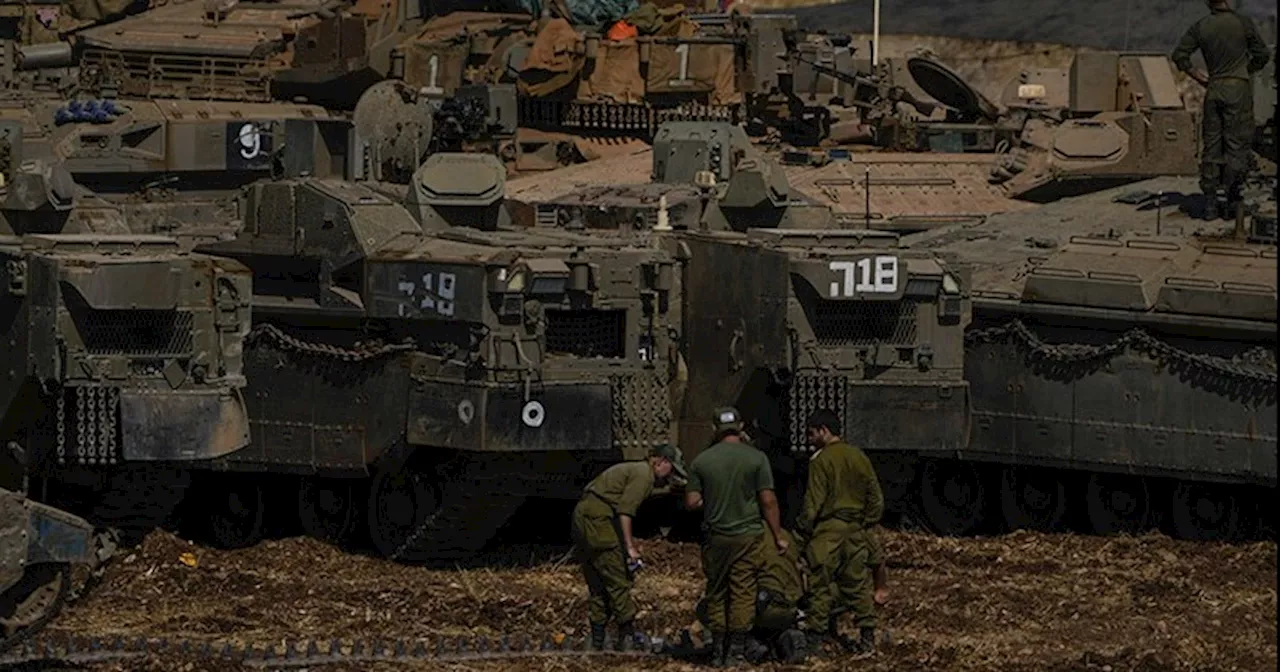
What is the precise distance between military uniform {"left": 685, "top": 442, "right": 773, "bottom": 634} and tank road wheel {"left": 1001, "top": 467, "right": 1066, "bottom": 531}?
607 centimetres

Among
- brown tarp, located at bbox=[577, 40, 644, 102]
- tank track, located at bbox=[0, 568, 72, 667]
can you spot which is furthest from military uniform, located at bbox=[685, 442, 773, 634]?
brown tarp, located at bbox=[577, 40, 644, 102]

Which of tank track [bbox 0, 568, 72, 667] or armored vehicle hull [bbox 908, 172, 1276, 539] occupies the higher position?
armored vehicle hull [bbox 908, 172, 1276, 539]

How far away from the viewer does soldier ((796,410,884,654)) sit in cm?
1903

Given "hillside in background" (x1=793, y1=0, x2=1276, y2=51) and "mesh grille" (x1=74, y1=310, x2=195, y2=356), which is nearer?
"mesh grille" (x1=74, y1=310, x2=195, y2=356)

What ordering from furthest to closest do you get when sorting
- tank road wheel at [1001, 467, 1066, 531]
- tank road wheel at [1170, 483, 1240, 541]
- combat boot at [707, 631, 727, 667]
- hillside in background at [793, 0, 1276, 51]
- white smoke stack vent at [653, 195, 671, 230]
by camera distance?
hillside in background at [793, 0, 1276, 51]
tank road wheel at [1001, 467, 1066, 531]
white smoke stack vent at [653, 195, 671, 230]
tank road wheel at [1170, 483, 1240, 541]
combat boot at [707, 631, 727, 667]

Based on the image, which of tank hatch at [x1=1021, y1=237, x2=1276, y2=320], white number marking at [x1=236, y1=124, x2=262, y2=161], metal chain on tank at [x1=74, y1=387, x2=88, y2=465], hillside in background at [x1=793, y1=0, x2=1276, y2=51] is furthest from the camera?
hillside in background at [x1=793, y1=0, x2=1276, y2=51]

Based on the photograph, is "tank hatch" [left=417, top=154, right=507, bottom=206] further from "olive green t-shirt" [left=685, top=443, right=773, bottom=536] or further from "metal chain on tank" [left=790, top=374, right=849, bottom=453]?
"olive green t-shirt" [left=685, top=443, right=773, bottom=536]

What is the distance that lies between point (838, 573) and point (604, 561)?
1292mm

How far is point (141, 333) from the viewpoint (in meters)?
21.6

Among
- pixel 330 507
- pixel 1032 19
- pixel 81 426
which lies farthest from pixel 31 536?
pixel 1032 19

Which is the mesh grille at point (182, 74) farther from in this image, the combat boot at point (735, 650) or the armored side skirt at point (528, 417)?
the combat boot at point (735, 650)

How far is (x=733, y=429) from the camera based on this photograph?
19.0 m

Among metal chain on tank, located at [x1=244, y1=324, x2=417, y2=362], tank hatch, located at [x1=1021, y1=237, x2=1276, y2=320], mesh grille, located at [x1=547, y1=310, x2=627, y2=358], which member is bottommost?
metal chain on tank, located at [x1=244, y1=324, x2=417, y2=362]

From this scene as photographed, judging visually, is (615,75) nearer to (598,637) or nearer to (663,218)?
(663,218)
